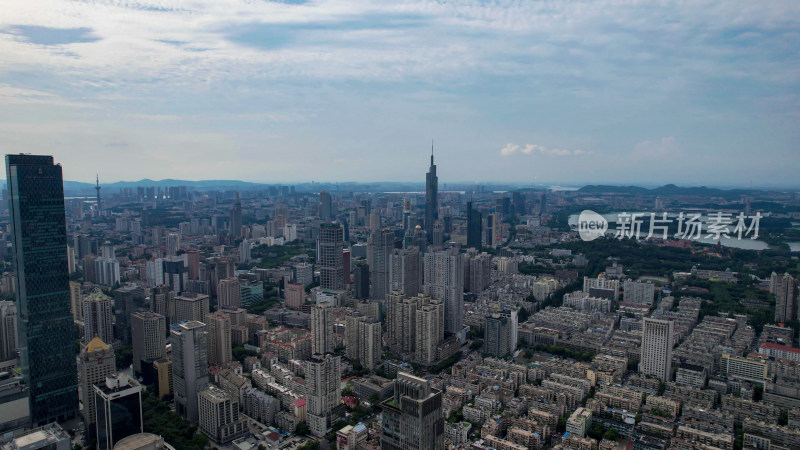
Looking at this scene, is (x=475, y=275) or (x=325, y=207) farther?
(x=325, y=207)

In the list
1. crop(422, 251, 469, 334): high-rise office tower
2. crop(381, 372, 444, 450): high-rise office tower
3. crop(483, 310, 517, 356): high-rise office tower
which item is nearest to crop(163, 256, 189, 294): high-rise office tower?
crop(422, 251, 469, 334): high-rise office tower

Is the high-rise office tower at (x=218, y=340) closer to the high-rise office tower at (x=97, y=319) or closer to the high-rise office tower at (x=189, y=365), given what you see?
the high-rise office tower at (x=189, y=365)

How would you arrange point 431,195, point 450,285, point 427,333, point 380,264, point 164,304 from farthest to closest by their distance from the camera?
point 431,195 → point 380,264 → point 164,304 → point 450,285 → point 427,333

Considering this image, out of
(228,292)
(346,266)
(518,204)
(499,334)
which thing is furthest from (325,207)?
(499,334)

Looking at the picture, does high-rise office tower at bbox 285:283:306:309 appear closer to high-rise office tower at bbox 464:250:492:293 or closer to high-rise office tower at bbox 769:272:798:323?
high-rise office tower at bbox 464:250:492:293

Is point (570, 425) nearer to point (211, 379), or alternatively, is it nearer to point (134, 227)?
point (211, 379)

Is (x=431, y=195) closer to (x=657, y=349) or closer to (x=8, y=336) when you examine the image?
(x=657, y=349)

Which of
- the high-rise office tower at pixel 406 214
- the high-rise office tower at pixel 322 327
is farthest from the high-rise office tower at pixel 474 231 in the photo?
the high-rise office tower at pixel 322 327
